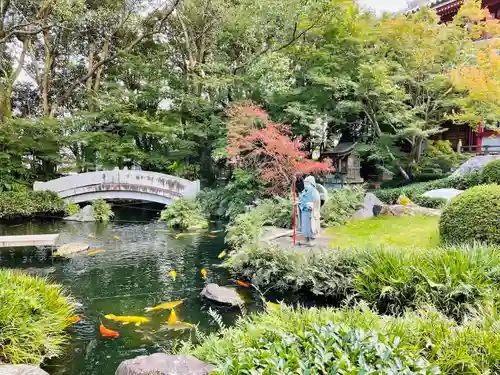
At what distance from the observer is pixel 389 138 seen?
52.3 ft

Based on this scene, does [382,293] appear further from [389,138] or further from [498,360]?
[389,138]

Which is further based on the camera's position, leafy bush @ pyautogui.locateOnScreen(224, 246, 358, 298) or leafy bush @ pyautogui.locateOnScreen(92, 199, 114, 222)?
leafy bush @ pyautogui.locateOnScreen(92, 199, 114, 222)

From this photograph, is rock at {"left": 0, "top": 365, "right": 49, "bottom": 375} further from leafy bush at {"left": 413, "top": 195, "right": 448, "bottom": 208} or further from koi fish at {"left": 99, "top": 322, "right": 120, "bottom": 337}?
leafy bush at {"left": 413, "top": 195, "right": 448, "bottom": 208}

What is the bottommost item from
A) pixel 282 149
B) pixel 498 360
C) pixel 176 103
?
pixel 498 360

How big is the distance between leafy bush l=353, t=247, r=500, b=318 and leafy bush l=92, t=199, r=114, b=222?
556 inches

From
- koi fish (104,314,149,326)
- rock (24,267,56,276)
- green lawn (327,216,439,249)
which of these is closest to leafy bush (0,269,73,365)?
koi fish (104,314,149,326)

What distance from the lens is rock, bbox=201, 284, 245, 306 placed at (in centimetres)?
694

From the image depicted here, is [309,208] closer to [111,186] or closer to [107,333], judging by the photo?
[107,333]

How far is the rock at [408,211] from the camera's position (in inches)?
474

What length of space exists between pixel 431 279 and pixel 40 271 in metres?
8.84

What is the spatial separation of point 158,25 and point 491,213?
20161 mm

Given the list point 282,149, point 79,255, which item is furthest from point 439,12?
point 79,255

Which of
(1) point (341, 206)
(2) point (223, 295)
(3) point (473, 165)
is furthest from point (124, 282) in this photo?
(3) point (473, 165)

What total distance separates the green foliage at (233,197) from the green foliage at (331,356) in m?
11.6
